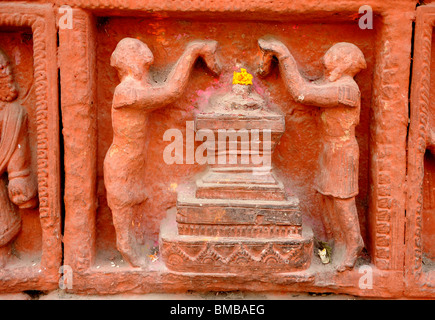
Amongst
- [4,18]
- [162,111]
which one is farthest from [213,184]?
[4,18]

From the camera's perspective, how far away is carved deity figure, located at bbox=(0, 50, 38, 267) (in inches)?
126

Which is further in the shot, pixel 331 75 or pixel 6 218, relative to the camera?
pixel 6 218

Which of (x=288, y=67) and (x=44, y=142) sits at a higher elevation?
(x=288, y=67)

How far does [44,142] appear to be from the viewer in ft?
10.2

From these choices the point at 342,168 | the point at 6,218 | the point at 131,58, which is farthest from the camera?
Answer: the point at 6,218

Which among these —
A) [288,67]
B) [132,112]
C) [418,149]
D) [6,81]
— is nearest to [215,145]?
[132,112]

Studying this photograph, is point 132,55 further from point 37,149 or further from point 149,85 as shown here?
point 37,149

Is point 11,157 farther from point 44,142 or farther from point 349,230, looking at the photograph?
point 349,230

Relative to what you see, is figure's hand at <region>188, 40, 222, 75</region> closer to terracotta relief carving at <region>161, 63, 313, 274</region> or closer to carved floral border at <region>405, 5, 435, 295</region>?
terracotta relief carving at <region>161, 63, 313, 274</region>

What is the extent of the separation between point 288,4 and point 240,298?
207 centimetres

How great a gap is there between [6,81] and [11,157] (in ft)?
1.77

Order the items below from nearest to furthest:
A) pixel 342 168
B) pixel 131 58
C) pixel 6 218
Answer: pixel 131 58 → pixel 342 168 → pixel 6 218

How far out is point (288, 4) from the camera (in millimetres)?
2963

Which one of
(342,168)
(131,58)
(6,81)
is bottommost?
(342,168)
